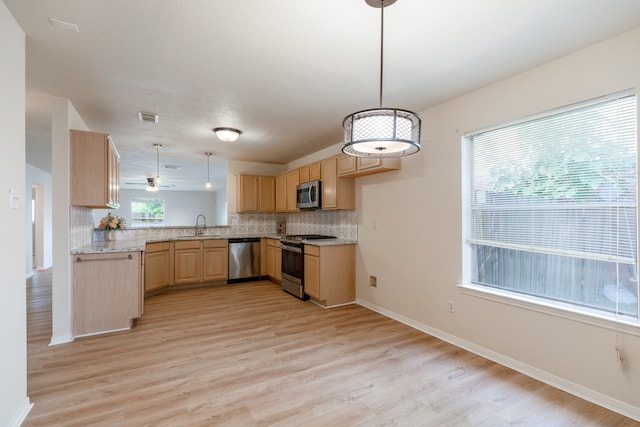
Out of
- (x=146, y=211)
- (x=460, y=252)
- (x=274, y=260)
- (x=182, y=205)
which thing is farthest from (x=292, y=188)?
(x=146, y=211)

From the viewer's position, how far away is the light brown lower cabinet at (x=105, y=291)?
3166 millimetres

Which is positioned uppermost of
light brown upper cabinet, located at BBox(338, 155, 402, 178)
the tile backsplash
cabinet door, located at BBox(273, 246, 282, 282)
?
light brown upper cabinet, located at BBox(338, 155, 402, 178)

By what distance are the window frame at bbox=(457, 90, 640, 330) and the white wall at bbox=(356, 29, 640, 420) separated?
0.03 m

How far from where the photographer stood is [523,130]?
260 cm

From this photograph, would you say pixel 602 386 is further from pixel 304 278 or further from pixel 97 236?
pixel 97 236

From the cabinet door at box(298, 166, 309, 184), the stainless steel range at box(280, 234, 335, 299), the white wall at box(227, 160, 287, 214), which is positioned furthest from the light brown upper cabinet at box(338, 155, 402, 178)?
the white wall at box(227, 160, 287, 214)

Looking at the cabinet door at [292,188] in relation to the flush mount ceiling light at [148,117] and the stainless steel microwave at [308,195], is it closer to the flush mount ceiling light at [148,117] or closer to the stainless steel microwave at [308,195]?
the stainless steel microwave at [308,195]

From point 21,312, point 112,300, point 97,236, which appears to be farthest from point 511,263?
point 97,236

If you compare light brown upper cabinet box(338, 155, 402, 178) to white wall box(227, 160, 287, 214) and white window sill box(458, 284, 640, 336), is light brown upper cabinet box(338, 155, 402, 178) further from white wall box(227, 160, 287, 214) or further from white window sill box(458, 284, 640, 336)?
white wall box(227, 160, 287, 214)

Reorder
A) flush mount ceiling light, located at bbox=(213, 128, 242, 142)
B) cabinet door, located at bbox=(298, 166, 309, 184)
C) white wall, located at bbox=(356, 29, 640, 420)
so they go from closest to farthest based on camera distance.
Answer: white wall, located at bbox=(356, 29, 640, 420) < flush mount ceiling light, located at bbox=(213, 128, 242, 142) < cabinet door, located at bbox=(298, 166, 309, 184)

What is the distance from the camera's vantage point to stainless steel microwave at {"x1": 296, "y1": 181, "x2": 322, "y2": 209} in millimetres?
4781

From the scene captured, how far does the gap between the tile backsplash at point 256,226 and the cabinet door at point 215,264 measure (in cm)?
65

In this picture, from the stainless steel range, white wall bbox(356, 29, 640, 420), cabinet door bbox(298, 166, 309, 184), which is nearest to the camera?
white wall bbox(356, 29, 640, 420)

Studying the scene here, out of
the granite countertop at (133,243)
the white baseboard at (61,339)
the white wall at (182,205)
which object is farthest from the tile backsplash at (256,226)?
the white wall at (182,205)
